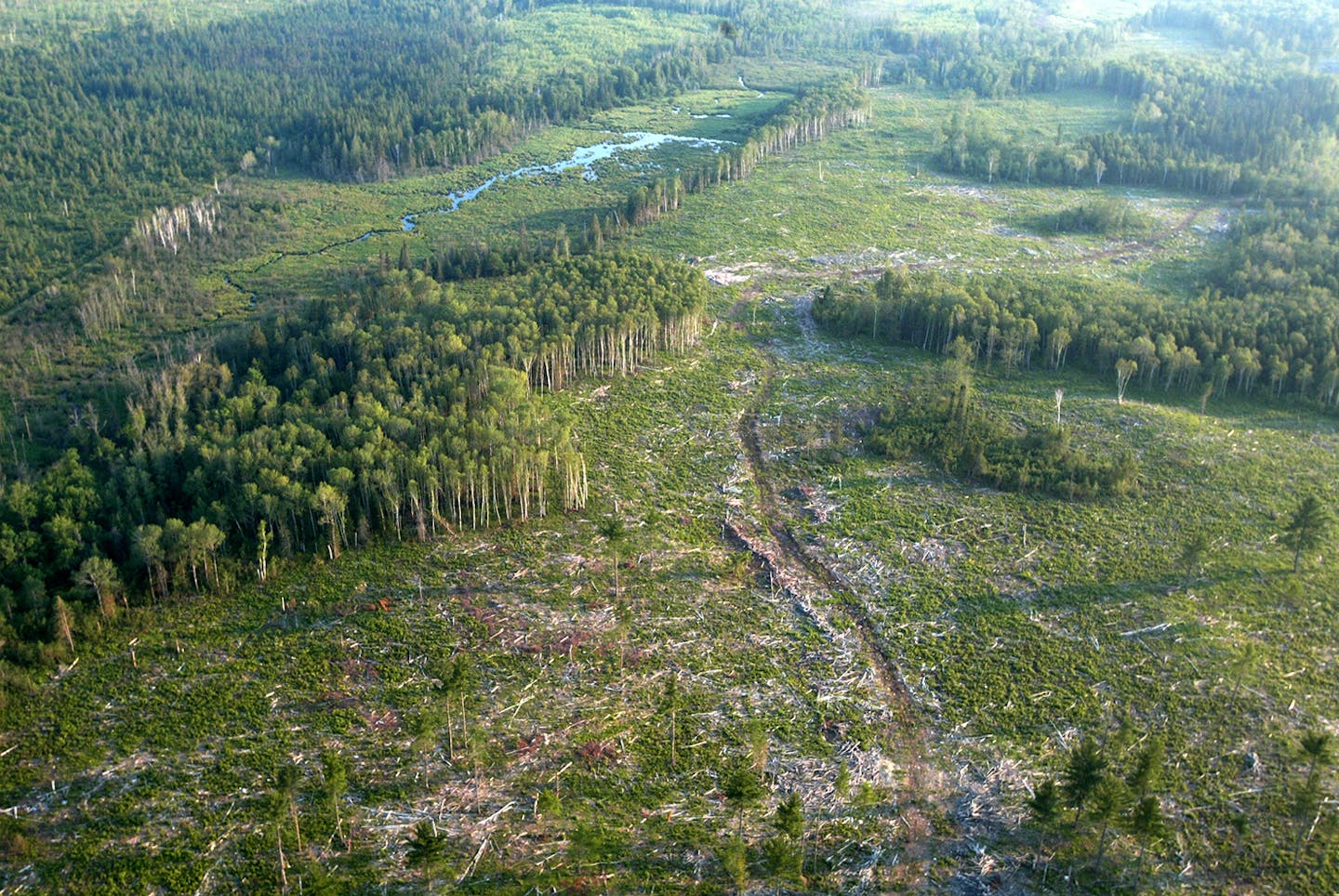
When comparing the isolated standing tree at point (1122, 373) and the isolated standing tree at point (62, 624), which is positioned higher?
the isolated standing tree at point (1122, 373)

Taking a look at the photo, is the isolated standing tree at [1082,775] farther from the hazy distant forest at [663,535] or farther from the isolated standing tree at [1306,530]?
the isolated standing tree at [1306,530]

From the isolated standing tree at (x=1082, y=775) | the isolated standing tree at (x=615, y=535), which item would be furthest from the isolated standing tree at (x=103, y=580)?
the isolated standing tree at (x=1082, y=775)

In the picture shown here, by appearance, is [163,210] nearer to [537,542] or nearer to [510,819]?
[537,542]

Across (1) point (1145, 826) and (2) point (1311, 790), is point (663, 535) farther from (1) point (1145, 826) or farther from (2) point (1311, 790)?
(2) point (1311, 790)

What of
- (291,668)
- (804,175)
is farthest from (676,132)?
(291,668)

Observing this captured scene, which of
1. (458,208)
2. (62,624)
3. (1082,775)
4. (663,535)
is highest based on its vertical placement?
(458,208)

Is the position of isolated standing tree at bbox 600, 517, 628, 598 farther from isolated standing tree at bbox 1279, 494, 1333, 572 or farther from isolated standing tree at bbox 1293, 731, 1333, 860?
isolated standing tree at bbox 1279, 494, 1333, 572

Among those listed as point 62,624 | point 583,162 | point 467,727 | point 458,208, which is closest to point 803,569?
point 467,727
